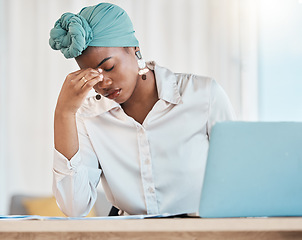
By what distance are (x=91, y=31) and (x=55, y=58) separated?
2135mm

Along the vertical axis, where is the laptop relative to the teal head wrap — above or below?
below

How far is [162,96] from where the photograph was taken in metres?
1.75

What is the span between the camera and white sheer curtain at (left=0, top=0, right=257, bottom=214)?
11.8 feet

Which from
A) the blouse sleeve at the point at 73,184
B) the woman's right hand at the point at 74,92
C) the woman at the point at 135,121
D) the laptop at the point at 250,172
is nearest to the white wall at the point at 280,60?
the woman at the point at 135,121

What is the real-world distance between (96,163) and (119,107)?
22cm

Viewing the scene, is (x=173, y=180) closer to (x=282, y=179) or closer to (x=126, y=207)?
(x=126, y=207)

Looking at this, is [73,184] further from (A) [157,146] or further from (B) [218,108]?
(B) [218,108]

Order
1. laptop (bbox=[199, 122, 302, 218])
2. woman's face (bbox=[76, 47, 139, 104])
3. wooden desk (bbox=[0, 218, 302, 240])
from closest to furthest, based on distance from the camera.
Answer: wooden desk (bbox=[0, 218, 302, 240])
laptop (bbox=[199, 122, 302, 218])
woman's face (bbox=[76, 47, 139, 104])

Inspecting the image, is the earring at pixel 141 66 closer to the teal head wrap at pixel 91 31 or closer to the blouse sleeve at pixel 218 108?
the teal head wrap at pixel 91 31

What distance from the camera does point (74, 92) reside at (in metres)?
1.44

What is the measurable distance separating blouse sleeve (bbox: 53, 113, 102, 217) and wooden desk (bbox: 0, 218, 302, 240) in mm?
576

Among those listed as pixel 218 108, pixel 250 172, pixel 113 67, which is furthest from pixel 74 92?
pixel 250 172

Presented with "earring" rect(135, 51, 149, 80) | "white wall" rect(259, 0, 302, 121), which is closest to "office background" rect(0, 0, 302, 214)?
"white wall" rect(259, 0, 302, 121)

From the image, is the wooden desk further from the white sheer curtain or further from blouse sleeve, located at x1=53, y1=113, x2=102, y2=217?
the white sheer curtain
